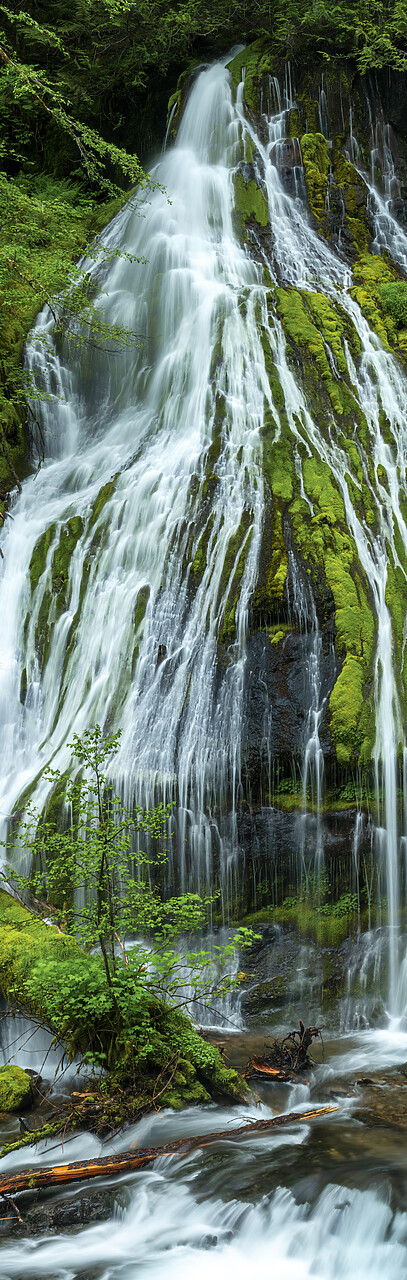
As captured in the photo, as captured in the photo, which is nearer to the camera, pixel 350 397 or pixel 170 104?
Answer: pixel 350 397

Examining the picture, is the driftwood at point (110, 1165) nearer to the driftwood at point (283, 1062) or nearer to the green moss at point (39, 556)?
the driftwood at point (283, 1062)

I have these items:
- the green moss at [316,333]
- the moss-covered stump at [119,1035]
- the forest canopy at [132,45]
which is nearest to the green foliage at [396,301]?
the green moss at [316,333]

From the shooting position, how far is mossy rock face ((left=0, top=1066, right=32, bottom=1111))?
4828mm

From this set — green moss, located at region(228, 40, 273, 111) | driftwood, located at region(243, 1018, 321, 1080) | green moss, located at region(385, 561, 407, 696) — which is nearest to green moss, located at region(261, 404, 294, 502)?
green moss, located at region(385, 561, 407, 696)

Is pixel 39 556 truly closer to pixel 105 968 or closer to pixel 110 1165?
pixel 105 968

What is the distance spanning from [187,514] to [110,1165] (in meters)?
6.60

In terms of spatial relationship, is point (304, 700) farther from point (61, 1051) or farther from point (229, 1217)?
point (229, 1217)

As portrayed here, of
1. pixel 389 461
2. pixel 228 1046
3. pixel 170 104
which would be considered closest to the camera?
pixel 228 1046

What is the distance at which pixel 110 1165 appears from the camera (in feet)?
13.7

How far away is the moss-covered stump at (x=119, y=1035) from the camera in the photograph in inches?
176

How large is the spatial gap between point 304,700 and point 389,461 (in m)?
3.90

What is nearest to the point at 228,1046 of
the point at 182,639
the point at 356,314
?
the point at 182,639

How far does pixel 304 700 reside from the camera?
7.52 m

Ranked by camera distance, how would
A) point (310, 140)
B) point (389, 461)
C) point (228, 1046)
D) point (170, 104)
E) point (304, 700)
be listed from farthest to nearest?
point (170, 104) → point (310, 140) → point (389, 461) → point (304, 700) → point (228, 1046)
